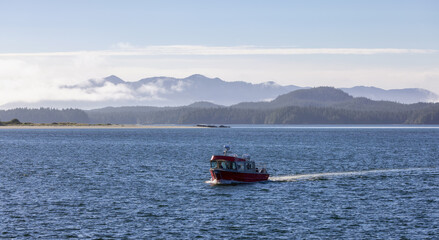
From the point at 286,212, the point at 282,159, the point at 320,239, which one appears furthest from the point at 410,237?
the point at 282,159

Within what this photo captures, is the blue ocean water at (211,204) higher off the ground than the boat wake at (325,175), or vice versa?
the boat wake at (325,175)

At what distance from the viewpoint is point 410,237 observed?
4416 centimetres

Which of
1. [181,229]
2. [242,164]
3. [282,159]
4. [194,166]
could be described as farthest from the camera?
[282,159]

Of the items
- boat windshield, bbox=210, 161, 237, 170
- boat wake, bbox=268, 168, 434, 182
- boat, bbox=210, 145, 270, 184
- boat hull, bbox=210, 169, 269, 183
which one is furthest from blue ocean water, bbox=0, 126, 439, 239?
boat windshield, bbox=210, 161, 237, 170

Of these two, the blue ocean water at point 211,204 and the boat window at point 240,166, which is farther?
Answer: the boat window at point 240,166

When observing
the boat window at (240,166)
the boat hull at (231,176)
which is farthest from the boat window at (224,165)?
the boat window at (240,166)

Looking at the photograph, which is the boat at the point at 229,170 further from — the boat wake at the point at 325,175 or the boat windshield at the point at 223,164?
the boat wake at the point at 325,175

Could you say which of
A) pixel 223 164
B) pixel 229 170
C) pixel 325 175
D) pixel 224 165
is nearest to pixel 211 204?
pixel 229 170

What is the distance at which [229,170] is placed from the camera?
243 feet

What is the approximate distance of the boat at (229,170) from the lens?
7350cm

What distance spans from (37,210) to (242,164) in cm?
2975

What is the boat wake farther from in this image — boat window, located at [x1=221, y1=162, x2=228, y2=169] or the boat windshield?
boat window, located at [x1=221, y1=162, x2=228, y2=169]

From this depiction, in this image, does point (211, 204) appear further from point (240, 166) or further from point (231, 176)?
point (240, 166)

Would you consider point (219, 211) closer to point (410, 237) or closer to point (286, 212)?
point (286, 212)
